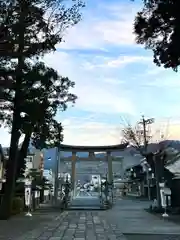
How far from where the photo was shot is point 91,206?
2947cm

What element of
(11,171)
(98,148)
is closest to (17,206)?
(11,171)

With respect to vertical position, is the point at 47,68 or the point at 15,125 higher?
the point at 47,68

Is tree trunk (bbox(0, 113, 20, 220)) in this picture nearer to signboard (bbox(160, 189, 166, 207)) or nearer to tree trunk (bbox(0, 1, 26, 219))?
tree trunk (bbox(0, 1, 26, 219))

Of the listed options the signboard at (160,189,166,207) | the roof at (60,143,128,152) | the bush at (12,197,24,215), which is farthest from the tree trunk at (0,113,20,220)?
the roof at (60,143,128,152)

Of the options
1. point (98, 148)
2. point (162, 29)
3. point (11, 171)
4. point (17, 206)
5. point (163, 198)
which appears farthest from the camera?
point (98, 148)

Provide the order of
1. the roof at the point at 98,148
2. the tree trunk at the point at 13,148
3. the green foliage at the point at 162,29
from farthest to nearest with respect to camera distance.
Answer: the roof at the point at 98,148 < the tree trunk at the point at 13,148 < the green foliage at the point at 162,29

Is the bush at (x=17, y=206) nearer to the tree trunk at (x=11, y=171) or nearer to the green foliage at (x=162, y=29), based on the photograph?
the tree trunk at (x=11, y=171)

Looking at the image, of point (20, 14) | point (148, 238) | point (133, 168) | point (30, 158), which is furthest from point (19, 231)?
point (133, 168)

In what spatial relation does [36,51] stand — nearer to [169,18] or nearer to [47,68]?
[47,68]

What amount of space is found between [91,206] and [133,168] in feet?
98.6

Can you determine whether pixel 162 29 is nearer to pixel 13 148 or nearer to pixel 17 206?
pixel 13 148

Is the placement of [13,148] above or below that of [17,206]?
above

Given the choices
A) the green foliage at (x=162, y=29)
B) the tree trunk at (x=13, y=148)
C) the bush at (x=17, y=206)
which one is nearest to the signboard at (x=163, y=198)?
the tree trunk at (x=13, y=148)

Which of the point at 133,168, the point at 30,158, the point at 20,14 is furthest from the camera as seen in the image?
the point at 133,168
